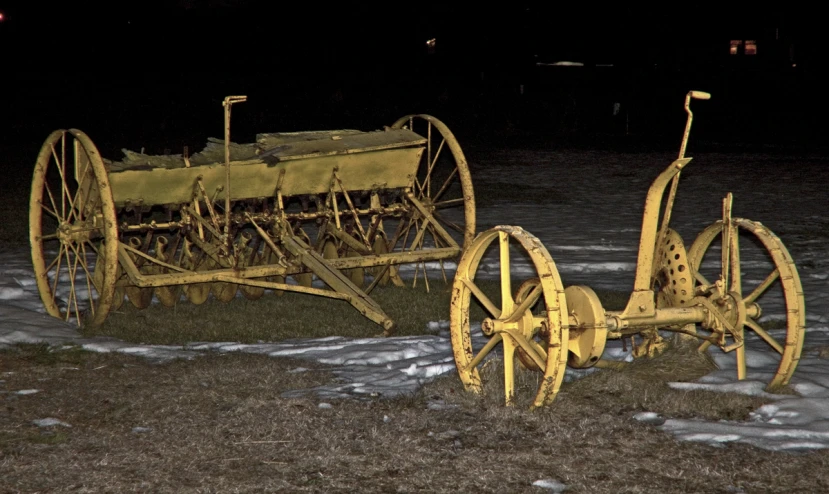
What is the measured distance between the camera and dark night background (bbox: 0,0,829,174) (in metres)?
24.5

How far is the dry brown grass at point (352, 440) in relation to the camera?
491 centimetres

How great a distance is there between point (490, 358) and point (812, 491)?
2379mm

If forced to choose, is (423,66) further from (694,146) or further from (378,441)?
(378,441)

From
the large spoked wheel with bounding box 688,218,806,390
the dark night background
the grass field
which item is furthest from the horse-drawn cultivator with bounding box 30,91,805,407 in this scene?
the dark night background

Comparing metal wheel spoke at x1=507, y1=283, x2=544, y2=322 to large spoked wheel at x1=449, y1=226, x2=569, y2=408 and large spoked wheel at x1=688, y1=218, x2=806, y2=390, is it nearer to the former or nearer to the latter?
large spoked wheel at x1=449, y1=226, x2=569, y2=408

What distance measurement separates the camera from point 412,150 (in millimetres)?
Answer: 9133

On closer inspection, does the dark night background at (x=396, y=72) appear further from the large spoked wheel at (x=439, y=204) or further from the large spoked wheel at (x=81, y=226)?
the large spoked wheel at (x=81, y=226)

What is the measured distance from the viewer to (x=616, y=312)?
5.91 m

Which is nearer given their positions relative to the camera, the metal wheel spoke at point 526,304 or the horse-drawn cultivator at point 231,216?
the metal wheel spoke at point 526,304

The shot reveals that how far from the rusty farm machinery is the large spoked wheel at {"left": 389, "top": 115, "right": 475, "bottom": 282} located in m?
2.79

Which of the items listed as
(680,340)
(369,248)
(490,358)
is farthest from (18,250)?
(680,340)

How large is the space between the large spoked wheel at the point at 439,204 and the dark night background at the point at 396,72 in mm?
7005

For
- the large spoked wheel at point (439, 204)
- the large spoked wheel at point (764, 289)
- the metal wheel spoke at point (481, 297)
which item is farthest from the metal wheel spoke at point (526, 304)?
the large spoked wheel at point (439, 204)

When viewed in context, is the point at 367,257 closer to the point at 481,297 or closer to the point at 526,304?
the point at 481,297
